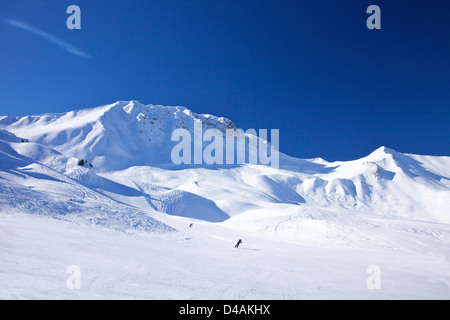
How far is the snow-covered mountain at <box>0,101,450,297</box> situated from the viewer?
22.6 meters

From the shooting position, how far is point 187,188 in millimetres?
54031

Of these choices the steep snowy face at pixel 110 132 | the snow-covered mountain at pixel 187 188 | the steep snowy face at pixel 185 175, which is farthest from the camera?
the steep snowy face at pixel 110 132

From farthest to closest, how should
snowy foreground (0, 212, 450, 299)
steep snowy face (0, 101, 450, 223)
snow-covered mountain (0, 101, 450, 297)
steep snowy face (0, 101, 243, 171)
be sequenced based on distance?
steep snowy face (0, 101, 243, 171) < steep snowy face (0, 101, 450, 223) < snow-covered mountain (0, 101, 450, 297) < snowy foreground (0, 212, 450, 299)

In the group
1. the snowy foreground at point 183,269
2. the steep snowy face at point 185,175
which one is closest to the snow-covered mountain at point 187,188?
the steep snowy face at point 185,175

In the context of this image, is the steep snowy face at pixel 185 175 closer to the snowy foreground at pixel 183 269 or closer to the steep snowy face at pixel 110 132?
the steep snowy face at pixel 110 132

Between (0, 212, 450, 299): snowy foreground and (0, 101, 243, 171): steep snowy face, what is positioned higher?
(0, 101, 243, 171): steep snowy face

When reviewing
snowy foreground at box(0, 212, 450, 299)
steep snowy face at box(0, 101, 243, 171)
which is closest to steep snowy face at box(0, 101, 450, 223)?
steep snowy face at box(0, 101, 243, 171)

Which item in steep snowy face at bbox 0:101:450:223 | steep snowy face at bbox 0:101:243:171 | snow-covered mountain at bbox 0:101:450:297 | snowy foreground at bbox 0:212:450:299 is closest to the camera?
snowy foreground at bbox 0:212:450:299

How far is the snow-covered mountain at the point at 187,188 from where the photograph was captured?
22625 millimetres

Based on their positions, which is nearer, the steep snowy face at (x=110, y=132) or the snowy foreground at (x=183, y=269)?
the snowy foreground at (x=183, y=269)

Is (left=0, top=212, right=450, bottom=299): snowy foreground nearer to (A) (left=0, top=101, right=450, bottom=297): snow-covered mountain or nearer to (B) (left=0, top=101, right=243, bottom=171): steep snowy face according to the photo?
(A) (left=0, top=101, right=450, bottom=297): snow-covered mountain

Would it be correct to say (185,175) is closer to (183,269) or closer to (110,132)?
(110,132)

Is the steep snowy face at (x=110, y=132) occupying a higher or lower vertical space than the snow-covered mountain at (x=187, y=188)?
higher
